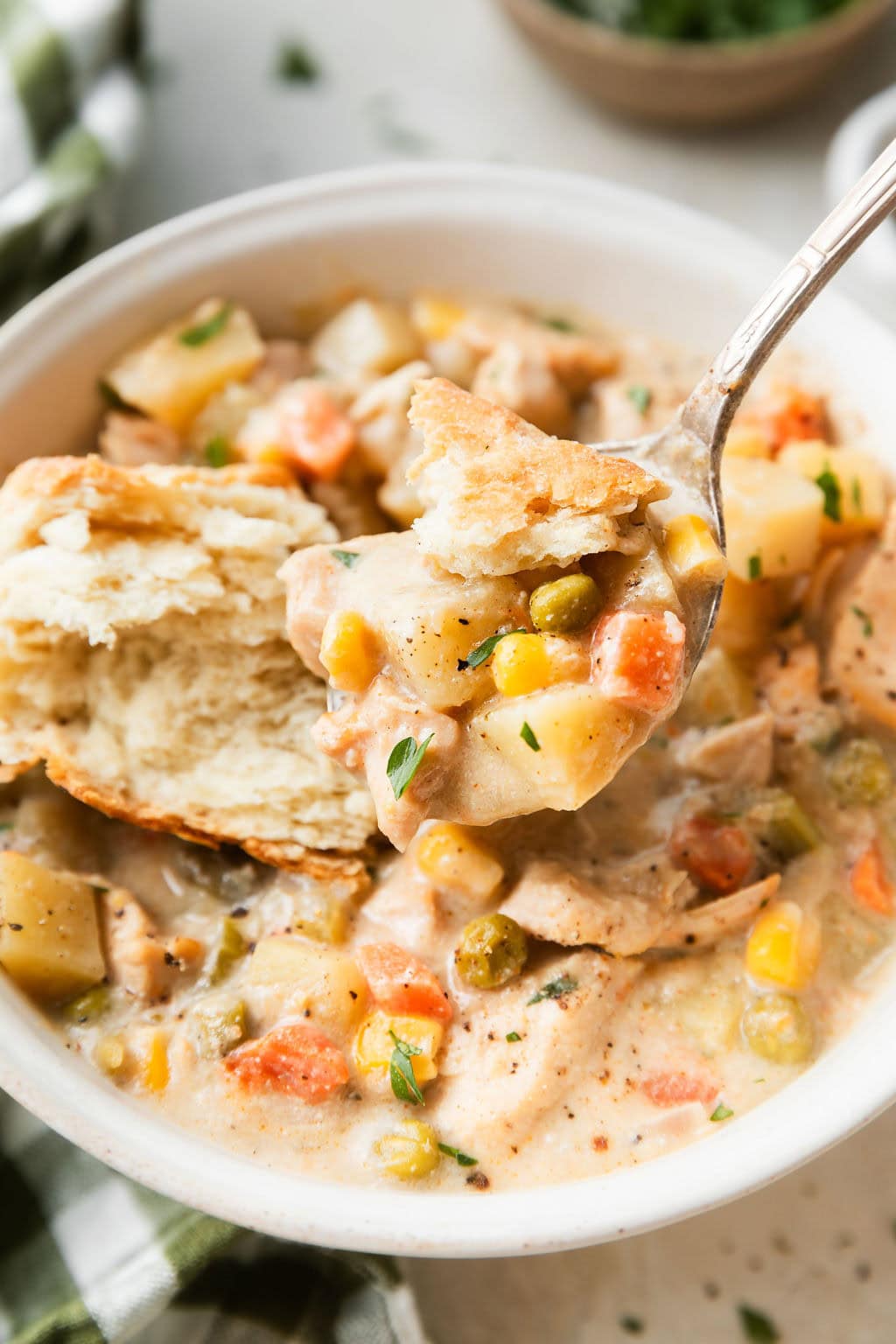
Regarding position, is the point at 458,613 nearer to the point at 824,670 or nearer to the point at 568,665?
the point at 568,665

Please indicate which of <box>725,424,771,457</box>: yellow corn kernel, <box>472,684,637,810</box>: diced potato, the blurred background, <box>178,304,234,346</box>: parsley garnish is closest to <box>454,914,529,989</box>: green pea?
<box>472,684,637,810</box>: diced potato

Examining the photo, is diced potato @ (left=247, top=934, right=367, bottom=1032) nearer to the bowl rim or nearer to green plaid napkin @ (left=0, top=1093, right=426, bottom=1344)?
green plaid napkin @ (left=0, top=1093, right=426, bottom=1344)

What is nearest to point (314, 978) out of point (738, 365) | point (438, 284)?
point (738, 365)

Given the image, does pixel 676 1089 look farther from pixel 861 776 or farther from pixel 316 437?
pixel 316 437

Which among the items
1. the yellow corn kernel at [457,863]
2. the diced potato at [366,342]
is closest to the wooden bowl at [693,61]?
the diced potato at [366,342]

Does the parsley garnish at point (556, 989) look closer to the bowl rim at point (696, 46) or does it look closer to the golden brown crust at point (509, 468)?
the golden brown crust at point (509, 468)

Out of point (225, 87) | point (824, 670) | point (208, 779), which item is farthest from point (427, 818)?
point (225, 87)

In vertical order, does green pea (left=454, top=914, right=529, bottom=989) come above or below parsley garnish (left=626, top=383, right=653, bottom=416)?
below
